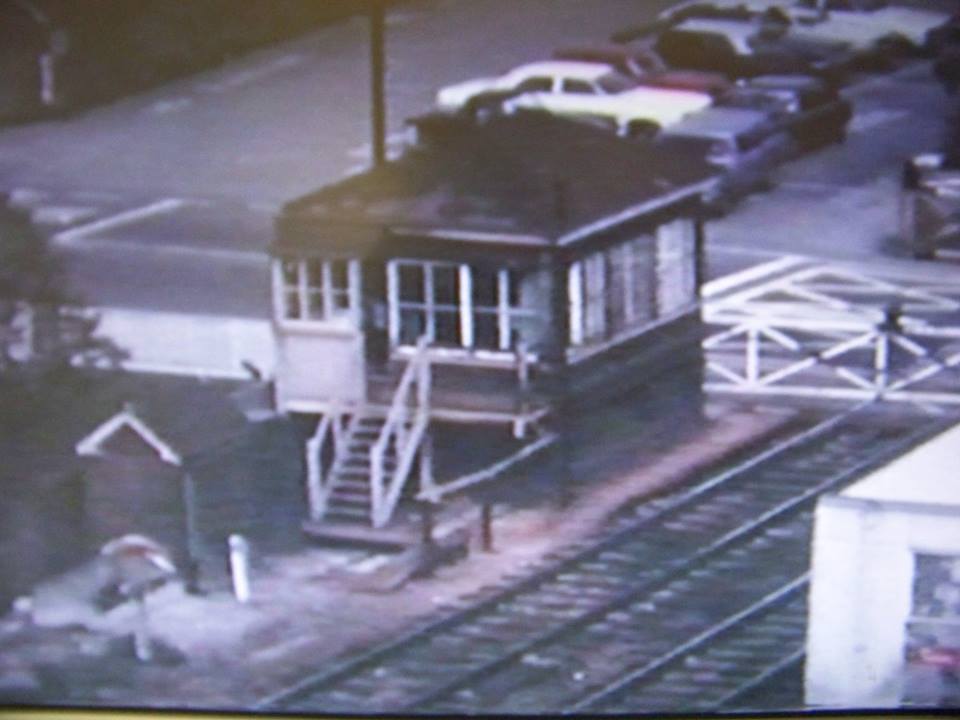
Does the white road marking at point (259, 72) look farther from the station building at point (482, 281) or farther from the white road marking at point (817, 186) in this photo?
the white road marking at point (817, 186)

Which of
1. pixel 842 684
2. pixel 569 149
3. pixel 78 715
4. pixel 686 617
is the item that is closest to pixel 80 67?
pixel 569 149

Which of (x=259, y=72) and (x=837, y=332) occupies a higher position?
(x=259, y=72)

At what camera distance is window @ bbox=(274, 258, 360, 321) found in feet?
11.9

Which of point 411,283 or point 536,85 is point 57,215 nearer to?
point 411,283

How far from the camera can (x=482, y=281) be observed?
3.60m

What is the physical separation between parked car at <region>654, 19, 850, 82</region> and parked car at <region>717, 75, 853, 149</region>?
2 cm

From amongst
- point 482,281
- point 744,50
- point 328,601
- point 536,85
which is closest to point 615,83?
point 536,85

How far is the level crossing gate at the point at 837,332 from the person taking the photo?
356cm

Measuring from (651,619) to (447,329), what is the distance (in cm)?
68

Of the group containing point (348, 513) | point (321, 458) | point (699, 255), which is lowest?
point (348, 513)

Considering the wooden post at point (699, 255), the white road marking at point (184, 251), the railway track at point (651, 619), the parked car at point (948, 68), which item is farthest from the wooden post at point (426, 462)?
the parked car at point (948, 68)

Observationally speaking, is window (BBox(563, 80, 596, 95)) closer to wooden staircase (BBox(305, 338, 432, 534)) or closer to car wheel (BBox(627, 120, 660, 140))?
car wheel (BBox(627, 120, 660, 140))

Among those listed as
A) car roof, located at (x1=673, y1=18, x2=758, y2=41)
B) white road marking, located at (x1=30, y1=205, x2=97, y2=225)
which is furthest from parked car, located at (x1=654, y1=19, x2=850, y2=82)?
white road marking, located at (x1=30, y1=205, x2=97, y2=225)

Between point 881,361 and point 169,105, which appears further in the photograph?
point 169,105
